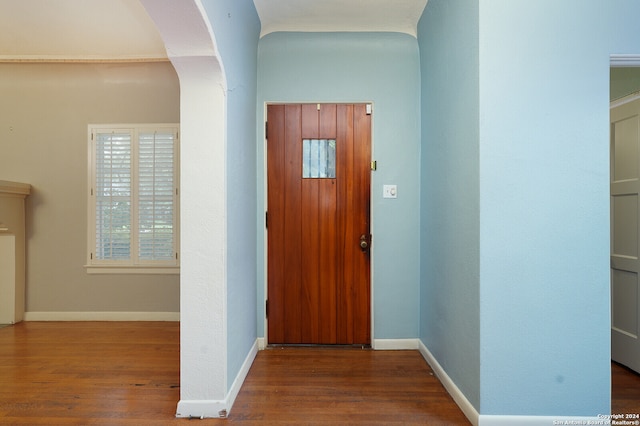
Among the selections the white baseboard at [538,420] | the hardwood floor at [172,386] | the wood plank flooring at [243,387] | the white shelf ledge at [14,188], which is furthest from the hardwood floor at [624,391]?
the white shelf ledge at [14,188]

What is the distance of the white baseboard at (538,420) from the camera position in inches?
68.8

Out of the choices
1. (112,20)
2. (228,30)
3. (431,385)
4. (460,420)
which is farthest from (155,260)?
(460,420)

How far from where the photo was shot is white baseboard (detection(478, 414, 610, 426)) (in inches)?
68.8

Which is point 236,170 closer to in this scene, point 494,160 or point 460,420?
point 494,160

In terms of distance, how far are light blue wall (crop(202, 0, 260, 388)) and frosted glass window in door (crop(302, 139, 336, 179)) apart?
443mm

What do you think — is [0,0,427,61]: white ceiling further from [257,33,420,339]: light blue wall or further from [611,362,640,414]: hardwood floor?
[611,362,640,414]: hardwood floor

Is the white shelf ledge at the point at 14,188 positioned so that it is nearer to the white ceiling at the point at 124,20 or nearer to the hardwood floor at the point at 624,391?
the white ceiling at the point at 124,20

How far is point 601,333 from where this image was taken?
1.73m

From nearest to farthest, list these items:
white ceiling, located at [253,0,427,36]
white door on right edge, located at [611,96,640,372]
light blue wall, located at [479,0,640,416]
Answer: light blue wall, located at [479,0,640,416], white door on right edge, located at [611,96,640,372], white ceiling, located at [253,0,427,36]

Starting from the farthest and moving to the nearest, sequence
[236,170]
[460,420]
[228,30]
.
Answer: [236,170] → [228,30] → [460,420]

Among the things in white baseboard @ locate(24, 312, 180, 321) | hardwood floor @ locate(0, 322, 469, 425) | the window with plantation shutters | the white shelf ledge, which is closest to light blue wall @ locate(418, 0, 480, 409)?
hardwood floor @ locate(0, 322, 469, 425)

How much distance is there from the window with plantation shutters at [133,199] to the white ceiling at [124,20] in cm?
84

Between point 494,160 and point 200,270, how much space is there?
1.72 metres

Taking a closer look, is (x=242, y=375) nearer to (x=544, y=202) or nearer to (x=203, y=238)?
(x=203, y=238)
